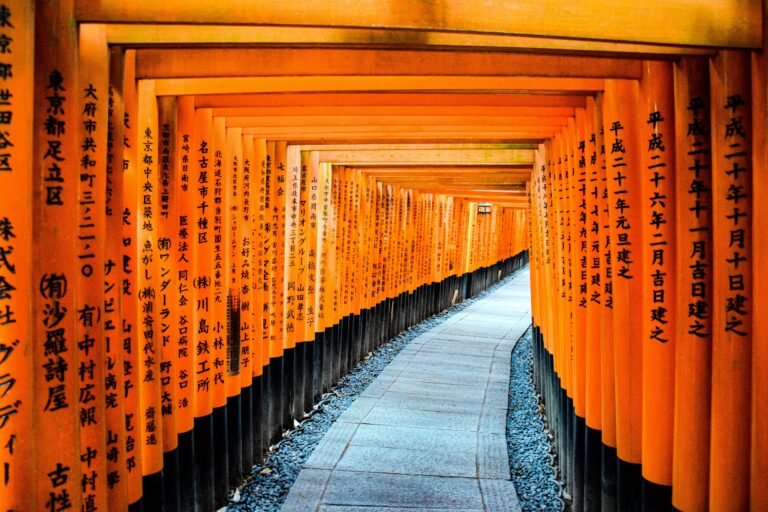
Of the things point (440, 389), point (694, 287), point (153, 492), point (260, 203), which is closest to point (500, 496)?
point (153, 492)

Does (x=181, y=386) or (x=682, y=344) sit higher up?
(x=682, y=344)

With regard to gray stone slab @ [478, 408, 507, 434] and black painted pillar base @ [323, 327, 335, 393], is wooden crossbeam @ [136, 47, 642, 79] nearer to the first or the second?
gray stone slab @ [478, 408, 507, 434]

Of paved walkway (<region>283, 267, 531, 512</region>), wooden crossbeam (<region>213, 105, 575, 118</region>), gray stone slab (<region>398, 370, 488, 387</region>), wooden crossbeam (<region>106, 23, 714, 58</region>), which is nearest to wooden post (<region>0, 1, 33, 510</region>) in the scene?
wooden crossbeam (<region>106, 23, 714, 58</region>)

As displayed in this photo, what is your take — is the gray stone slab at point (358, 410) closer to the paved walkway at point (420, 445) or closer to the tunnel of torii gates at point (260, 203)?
the paved walkway at point (420, 445)

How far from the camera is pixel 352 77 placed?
4.03m

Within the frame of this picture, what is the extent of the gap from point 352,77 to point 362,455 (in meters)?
4.20

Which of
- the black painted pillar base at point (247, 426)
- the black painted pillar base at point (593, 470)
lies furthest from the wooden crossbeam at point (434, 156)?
the black painted pillar base at point (593, 470)

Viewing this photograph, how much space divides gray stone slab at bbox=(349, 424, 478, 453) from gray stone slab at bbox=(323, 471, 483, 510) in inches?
33.7

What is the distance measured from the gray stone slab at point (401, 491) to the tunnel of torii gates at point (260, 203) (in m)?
0.97

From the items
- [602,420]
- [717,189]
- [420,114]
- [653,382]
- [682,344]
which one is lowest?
[602,420]

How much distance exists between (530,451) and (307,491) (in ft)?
8.92

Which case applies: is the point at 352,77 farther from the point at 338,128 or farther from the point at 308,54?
the point at 338,128

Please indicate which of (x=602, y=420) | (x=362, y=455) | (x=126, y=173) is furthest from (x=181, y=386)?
(x=602, y=420)

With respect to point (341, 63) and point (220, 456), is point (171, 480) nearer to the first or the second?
point (220, 456)
